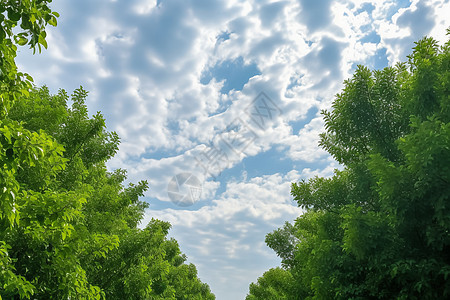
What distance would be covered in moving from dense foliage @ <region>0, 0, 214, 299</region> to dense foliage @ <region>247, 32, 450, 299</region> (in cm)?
673

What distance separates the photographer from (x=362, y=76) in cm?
1015

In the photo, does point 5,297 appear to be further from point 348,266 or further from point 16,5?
point 348,266

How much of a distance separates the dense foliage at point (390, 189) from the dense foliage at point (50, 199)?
6731mm

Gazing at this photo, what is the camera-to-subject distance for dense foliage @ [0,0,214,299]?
3674 mm

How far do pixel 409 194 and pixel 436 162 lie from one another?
1024 millimetres

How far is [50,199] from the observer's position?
5.13 metres

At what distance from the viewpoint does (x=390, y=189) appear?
7.11 meters

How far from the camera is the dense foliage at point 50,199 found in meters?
3.67

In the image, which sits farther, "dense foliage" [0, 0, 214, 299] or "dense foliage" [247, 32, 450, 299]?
"dense foliage" [247, 32, 450, 299]

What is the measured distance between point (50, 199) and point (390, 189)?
715cm

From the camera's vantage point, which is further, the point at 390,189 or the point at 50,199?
the point at 390,189

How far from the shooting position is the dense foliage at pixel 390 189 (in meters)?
6.76

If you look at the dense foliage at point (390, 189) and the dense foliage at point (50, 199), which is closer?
the dense foliage at point (50, 199)

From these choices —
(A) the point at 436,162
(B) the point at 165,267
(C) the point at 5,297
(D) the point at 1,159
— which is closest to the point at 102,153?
(C) the point at 5,297
